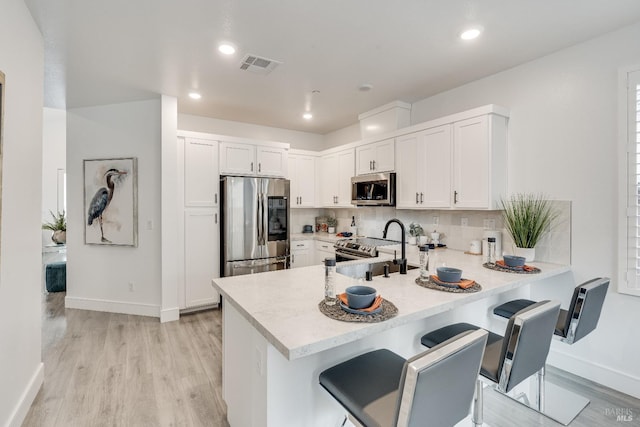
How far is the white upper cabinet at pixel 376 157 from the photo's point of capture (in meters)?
3.90

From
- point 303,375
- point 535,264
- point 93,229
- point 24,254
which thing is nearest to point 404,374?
point 303,375

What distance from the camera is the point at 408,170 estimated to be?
368 cm

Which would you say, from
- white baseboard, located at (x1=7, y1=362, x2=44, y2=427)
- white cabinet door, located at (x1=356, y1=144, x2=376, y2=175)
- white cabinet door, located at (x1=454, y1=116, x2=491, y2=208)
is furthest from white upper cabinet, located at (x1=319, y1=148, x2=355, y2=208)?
white baseboard, located at (x1=7, y1=362, x2=44, y2=427)

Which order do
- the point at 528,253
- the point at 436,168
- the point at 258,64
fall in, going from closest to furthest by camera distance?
the point at 528,253 < the point at 258,64 < the point at 436,168

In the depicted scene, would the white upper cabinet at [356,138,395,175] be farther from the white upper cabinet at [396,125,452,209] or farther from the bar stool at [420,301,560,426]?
the bar stool at [420,301,560,426]

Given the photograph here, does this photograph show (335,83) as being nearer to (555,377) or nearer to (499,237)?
(499,237)

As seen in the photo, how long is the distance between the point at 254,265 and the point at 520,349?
129 inches

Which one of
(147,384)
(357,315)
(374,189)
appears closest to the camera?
(357,315)

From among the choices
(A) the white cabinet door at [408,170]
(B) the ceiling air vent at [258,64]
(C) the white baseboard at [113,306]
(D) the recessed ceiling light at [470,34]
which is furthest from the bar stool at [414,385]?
(C) the white baseboard at [113,306]

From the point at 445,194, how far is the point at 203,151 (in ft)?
9.88

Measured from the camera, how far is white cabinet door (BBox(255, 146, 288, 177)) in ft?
14.5

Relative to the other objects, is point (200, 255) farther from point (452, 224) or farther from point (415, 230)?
point (452, 224)

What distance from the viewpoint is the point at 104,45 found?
2.57 metres

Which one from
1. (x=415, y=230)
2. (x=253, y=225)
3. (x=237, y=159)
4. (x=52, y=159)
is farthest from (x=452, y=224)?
(x=52, y=159)
